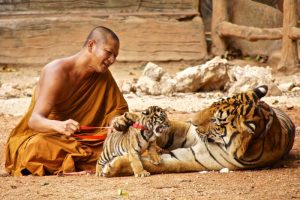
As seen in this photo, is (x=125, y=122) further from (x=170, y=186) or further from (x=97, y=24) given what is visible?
(x=97, y=24)

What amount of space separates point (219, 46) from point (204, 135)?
7.52 meters

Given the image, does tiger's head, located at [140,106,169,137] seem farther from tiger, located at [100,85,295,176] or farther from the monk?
the monk

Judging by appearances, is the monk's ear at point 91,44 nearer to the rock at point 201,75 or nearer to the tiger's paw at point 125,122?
the tiger's paw at point 125,122

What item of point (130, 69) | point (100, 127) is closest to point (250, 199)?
point (100, 127)

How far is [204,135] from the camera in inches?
244

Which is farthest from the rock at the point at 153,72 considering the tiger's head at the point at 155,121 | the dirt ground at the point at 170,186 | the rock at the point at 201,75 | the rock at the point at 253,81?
the tiger's head at the point at 155,121

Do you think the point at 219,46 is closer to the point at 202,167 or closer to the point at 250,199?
the point at 202,167

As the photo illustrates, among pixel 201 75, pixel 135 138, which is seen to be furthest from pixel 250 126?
pixel 201 75

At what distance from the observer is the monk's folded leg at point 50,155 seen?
253 inches

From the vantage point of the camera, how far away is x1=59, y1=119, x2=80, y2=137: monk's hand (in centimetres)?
598

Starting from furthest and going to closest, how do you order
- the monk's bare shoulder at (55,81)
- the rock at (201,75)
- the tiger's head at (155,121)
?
the rock at (201,75)
the monk's bare shoulder at (55,81)
the tiger's head at (155,121)

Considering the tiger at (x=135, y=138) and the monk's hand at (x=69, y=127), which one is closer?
the tiger at (x=135, y=138)

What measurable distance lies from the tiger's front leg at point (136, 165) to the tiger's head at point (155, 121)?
8.3 inches

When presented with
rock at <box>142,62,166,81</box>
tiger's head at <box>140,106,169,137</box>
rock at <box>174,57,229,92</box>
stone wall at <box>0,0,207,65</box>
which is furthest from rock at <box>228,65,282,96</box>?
tiger's head at <box>140,106,169,137</box>
